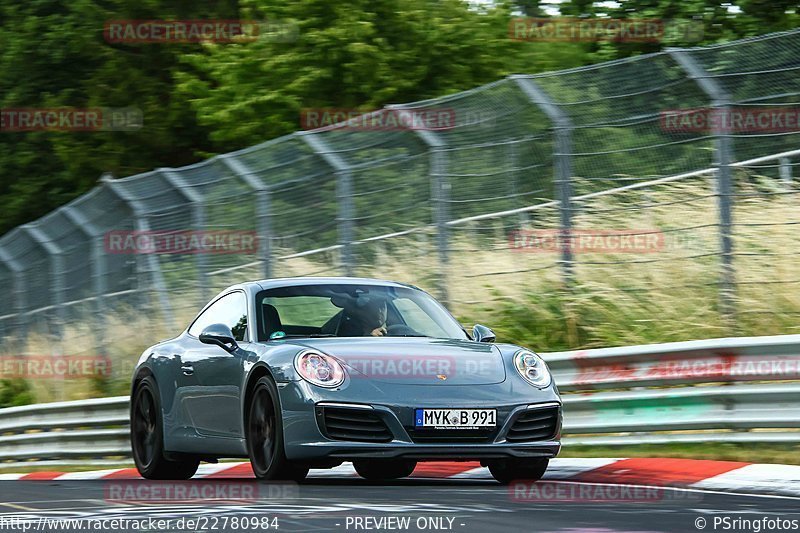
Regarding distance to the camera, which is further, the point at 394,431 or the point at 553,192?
the point at 553,192

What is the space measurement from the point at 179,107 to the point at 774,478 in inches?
1175

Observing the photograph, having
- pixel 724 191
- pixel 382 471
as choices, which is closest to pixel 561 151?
pixel 724 191

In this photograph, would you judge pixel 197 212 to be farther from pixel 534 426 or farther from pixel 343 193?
pixel 534 426

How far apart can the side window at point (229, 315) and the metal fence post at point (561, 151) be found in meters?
3.07

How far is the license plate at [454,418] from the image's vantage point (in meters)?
8.45

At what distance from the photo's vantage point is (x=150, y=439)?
1103 cm

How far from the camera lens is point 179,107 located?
36.8 meters

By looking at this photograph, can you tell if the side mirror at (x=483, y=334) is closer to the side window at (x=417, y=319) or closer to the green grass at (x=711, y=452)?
the side window at (x=417, y=319)

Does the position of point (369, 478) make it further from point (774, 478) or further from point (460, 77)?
point (460, 77)

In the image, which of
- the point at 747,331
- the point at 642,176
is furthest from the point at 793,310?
the point at 642,176

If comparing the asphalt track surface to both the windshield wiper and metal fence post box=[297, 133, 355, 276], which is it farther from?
metal fence post box=[297, 133, 355, 276]

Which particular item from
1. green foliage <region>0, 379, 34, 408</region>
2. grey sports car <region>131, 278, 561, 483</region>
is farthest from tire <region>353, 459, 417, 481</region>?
green foliage <region>0, 379, 34, 408</region>

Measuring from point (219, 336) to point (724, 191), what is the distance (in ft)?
12.5

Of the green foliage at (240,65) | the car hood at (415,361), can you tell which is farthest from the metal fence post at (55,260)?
the car hood at (415,361)
